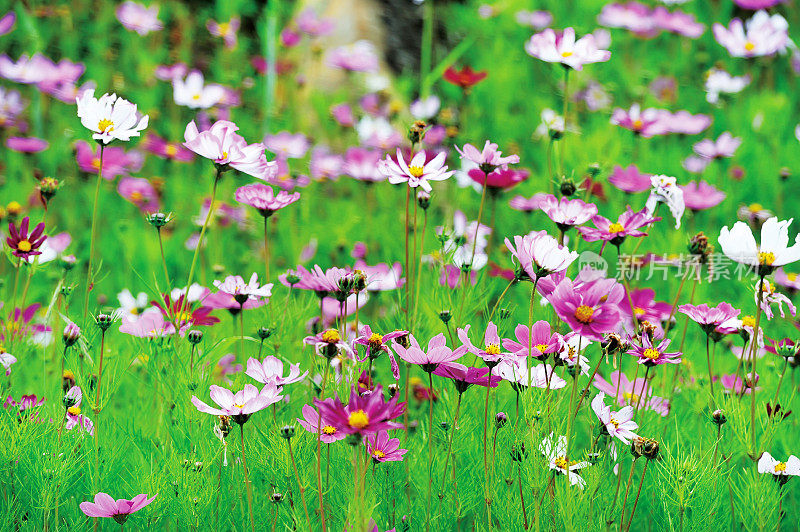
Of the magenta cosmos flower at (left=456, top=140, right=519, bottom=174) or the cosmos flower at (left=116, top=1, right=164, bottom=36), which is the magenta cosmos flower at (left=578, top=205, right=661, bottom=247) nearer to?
the magenta cosmos flower at (left=456, top=140, right=519, bottom=174)

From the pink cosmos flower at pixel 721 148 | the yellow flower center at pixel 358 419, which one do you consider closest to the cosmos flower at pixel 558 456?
the yellow flower center at pixel 358 419

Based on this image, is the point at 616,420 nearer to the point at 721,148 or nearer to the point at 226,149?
the point at 226,149

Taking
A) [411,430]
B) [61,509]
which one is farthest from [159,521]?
[411,430]

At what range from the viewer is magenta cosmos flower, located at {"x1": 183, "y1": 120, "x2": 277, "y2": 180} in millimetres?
864

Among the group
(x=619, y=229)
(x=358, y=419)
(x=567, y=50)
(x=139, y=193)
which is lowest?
(x=139, y=193)

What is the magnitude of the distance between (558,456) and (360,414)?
259 millimetres

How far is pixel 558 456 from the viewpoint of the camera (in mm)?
850

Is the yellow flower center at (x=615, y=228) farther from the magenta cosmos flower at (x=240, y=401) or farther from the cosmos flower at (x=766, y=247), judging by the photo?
the magenta cosmos flower at (x=240, y=401)

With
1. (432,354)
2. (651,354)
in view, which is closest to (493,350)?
(432,354)

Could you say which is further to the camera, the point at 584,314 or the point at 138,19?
the point at 138,19

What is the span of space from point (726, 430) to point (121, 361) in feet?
2.51

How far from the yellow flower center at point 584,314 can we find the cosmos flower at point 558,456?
4.9 inches

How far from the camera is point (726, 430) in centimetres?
101

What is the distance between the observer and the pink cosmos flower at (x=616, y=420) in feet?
2.73
